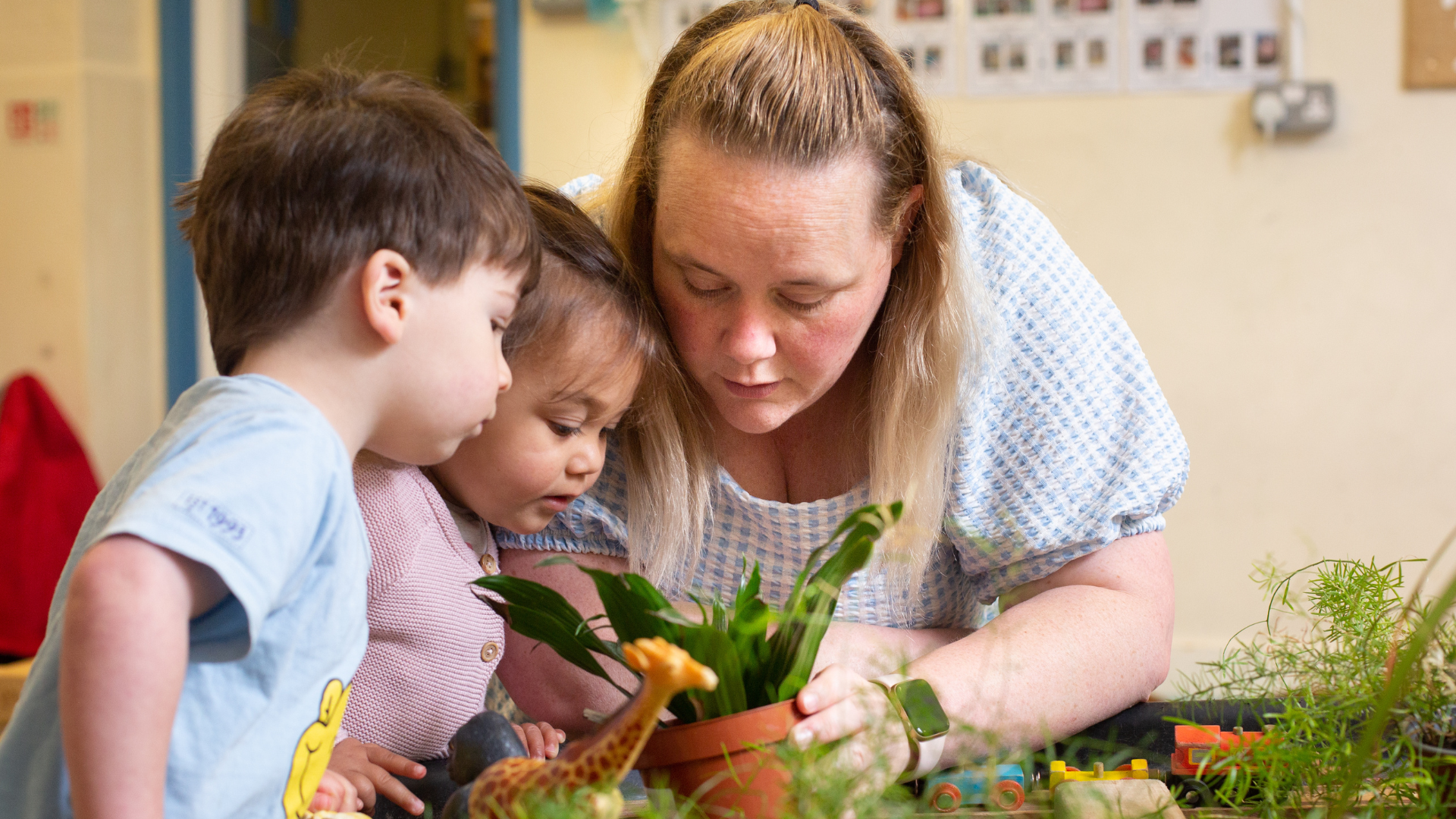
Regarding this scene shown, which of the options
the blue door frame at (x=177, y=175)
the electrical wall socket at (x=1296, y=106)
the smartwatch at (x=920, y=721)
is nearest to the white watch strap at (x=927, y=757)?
the smartwatch at (x=920, y=721)

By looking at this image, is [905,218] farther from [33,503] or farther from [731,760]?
[33,503]

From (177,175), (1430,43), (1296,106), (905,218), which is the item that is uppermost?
(1430,43)

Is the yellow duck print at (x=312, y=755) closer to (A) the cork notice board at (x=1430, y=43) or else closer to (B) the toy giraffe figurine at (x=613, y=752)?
(B) the toy giraffe figurine at (x=613, y=752)

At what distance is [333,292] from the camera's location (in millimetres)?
689

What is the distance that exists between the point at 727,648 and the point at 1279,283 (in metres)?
2.26

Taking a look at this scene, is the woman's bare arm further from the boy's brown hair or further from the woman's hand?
the boy's brown hair

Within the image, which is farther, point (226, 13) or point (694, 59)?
point (226, 13)

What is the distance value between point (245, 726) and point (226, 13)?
281cm

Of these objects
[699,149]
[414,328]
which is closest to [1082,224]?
[699,149]

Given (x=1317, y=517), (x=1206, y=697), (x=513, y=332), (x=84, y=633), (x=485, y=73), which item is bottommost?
(x=1317, y=517)

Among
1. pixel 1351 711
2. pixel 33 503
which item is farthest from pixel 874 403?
pixel 33 503

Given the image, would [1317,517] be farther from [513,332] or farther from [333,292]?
[333,292]

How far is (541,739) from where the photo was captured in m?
0.99

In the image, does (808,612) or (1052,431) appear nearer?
(808,612)
